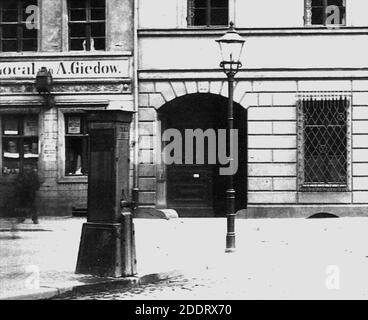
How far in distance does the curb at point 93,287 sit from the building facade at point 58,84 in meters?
10.8

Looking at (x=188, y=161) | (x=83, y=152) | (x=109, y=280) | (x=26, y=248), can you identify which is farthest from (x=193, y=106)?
(x=109, y=280)

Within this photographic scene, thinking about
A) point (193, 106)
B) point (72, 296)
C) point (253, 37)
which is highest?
point (253, 37)

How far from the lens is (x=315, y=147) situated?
68.1 feet

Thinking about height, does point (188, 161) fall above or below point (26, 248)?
above

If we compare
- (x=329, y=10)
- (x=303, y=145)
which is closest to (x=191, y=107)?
(x=303, y=145)

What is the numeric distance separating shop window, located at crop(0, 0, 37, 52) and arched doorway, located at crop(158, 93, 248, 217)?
4.36 metres

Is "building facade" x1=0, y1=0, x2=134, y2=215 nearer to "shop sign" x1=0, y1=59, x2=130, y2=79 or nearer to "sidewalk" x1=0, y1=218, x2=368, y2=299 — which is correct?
"shop sign" x1=0, y1=59, x2=130, y2=79

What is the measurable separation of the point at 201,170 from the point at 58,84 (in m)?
4.64

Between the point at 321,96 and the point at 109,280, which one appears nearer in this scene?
the point at 109,280

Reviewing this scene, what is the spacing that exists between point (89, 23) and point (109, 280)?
12830 mm

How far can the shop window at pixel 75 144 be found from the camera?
21.5m

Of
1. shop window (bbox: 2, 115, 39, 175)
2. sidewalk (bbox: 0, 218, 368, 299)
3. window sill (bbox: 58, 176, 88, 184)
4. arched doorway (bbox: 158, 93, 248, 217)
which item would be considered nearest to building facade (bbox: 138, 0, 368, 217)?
arched doorway (bbox: 158, 93, 248, 217)

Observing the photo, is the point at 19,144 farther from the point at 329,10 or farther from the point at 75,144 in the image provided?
the point at 329,10
